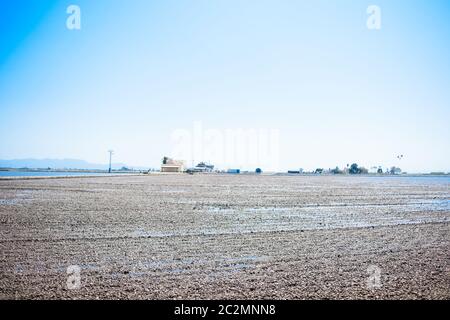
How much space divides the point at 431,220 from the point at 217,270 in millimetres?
11064

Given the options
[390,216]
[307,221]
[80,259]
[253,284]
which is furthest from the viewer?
[390,216]

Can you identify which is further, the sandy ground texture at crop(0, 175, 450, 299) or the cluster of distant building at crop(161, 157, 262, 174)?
the cluster of distant building at crop(161, 157, 262, 174)

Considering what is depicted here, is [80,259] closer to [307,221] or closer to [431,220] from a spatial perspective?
[307,221]

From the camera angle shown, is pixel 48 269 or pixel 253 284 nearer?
pixel 253 284

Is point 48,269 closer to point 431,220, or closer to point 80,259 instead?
point 80,259

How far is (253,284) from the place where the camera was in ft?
17.4

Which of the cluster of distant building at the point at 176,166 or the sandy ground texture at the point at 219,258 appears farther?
the cluster of distant building at the point at 176,166

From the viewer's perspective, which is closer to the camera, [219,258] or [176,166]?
[219,258]

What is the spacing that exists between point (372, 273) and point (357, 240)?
306 cm

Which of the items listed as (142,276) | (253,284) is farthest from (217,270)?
(142,276)

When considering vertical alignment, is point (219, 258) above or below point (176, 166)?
below
